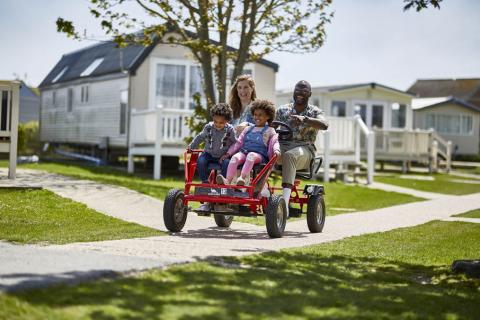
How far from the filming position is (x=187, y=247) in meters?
8.44

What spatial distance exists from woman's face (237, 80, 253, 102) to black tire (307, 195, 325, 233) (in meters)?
1.46

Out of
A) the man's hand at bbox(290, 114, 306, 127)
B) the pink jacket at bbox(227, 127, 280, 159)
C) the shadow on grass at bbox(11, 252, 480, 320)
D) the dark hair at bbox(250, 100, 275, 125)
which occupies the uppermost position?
→ the dark hair at bbox(250, 100, 275, 125)

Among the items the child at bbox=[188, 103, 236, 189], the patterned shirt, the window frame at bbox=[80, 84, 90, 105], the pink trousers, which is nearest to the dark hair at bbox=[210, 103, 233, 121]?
the child at bbox=[188, 103, 236, 189]

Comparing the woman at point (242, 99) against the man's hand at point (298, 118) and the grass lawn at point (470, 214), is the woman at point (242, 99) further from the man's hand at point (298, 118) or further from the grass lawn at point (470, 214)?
the grass lawn at point (470, 214)

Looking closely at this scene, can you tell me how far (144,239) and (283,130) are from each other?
257cm

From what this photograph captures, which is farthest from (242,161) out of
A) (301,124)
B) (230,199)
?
(301,124)

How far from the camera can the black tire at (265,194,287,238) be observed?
982cm

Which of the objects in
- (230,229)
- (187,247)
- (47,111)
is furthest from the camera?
(47,111)

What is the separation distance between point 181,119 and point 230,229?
1232cm

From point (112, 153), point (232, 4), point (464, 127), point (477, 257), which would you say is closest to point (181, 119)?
point (232, 4)

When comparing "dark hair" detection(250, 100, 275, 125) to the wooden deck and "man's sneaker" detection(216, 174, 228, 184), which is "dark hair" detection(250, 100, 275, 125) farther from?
the wooden deck

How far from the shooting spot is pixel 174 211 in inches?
396

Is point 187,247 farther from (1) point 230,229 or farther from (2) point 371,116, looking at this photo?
(2) point 371,116

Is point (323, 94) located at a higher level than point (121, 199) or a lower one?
higher
